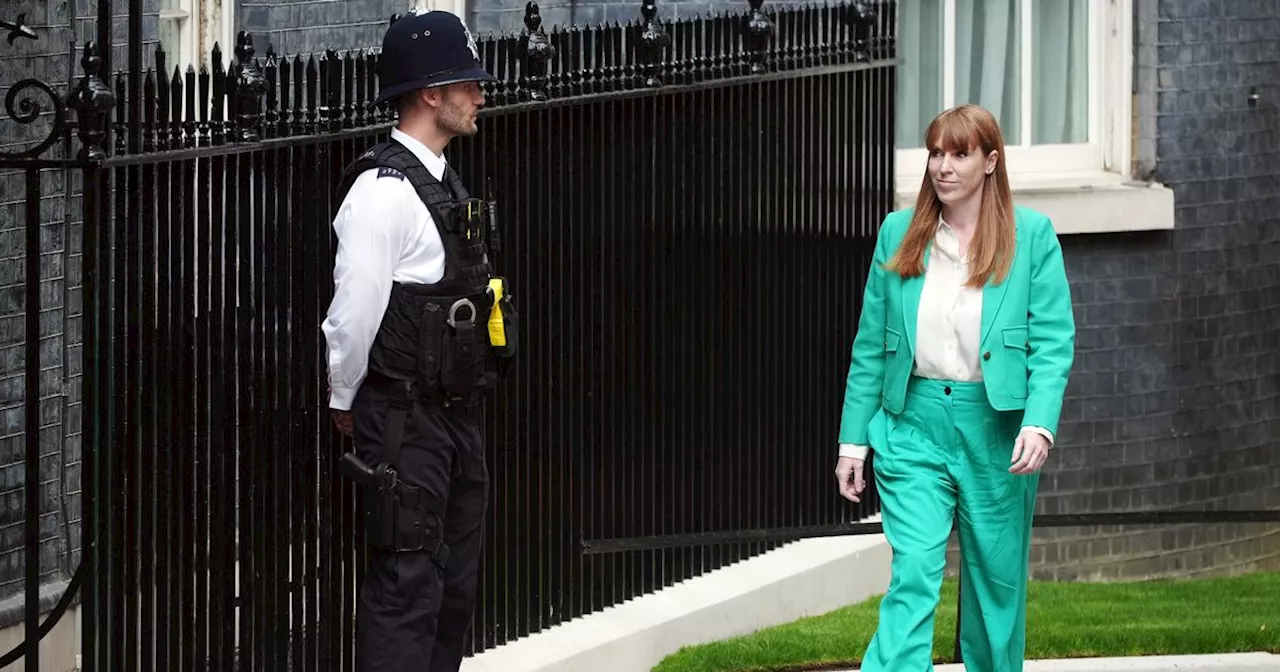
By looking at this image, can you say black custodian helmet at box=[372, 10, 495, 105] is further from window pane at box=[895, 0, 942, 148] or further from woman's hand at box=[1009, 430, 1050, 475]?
window pane at box=[895, 0, 942, 148]

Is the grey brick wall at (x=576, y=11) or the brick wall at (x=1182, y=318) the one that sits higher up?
the grey brick wall at (x=576, y=11)

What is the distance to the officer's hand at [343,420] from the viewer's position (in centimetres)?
627

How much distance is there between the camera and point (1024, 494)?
6691mm

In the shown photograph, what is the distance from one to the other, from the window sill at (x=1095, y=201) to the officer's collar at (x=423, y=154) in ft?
17.3

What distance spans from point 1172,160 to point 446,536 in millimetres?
6348

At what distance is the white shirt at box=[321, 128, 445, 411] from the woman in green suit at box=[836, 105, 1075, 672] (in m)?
1.33

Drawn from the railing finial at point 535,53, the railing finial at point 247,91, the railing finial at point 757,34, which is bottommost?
the railing finial at point 247,91

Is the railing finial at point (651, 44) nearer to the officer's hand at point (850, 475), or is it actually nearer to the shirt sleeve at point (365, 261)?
the officer's hand at point (850, 475)

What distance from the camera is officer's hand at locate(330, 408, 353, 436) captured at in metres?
6.27

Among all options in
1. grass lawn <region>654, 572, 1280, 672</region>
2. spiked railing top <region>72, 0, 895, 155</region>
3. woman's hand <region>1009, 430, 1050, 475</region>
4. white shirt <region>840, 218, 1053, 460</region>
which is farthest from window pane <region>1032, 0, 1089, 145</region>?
woman's hand <region>1009, 430, 1050, 475</region>

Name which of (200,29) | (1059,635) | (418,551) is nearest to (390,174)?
(418,551)

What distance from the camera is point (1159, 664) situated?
8.07 m

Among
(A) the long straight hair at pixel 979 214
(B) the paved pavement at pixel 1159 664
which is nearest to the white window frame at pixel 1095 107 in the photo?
(B) the paved pavement at pixel 1159 664

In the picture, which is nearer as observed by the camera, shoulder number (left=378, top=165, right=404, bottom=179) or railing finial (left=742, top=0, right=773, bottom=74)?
shoulder number (left=378, top=165, right=404, bottom=179)
